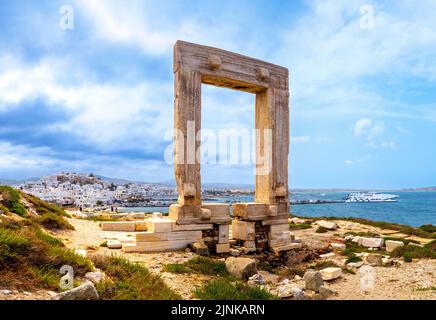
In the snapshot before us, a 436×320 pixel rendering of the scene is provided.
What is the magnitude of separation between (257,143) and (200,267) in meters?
5.32

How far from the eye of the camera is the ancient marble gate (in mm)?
10055

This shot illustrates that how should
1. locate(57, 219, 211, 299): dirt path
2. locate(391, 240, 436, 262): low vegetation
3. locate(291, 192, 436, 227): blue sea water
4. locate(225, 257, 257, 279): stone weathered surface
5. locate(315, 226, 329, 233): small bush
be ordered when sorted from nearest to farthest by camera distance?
locate(57, 219, 211, 299): dirt path < locate(225, 257, 257, 279): stone weathered surface < locate(391, 240, 436, 262): low vegetation < locate(315, 226, 329, 233): small bush < locate(291, 192, 436, 227): blue sea water

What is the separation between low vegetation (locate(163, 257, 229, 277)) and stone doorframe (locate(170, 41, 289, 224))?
5.19 ft

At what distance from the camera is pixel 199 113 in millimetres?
10406

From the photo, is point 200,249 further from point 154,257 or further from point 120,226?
point 120,226

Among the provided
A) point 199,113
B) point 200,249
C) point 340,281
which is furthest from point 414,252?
point 199,113

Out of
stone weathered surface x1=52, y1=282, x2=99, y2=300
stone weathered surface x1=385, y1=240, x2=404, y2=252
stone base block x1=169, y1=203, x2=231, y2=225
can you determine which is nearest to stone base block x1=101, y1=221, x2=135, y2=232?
stone base block x1=169, y1=203, x2=231, y2=225

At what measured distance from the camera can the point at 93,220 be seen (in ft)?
56.4

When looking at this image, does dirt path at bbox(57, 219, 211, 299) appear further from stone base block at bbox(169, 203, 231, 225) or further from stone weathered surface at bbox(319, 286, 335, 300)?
stone weathered surface at bbox(319, 286, 335, 300)

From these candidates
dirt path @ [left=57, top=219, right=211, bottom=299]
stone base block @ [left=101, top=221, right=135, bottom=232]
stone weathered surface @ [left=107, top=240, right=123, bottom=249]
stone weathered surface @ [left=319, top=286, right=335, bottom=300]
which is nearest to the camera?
stone weathered surface @ [left=319, top=286, right=335, bottom=300]

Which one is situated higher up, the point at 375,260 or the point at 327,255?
the point at 375,260
